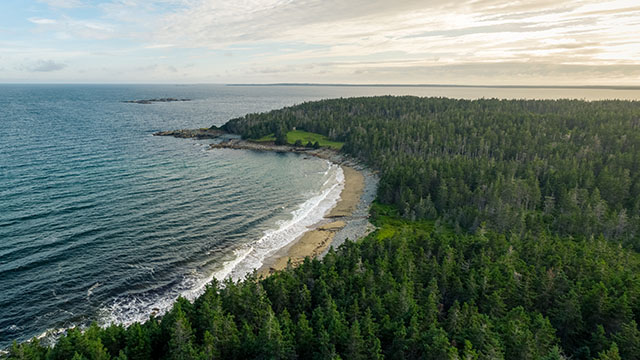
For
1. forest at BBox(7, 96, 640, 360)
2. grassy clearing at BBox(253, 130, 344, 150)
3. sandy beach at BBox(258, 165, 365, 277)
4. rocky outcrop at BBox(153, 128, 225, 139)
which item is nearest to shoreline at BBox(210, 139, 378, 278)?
sandy beach at BBox(258, 165, 365, 277)

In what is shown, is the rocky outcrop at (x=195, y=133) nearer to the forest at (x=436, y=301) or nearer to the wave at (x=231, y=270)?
the wave at (x=231, y=270)

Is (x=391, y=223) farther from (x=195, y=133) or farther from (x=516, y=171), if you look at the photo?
(x=195, y=133)

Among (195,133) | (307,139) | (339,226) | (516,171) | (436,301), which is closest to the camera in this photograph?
(436,301)

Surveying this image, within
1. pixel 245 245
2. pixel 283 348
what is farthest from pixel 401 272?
pixel 245 245

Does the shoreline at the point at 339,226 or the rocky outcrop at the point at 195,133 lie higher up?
the rocky outcrop at the point at 195,133

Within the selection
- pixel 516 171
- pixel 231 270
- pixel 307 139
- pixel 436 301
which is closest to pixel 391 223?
pixel 436 301

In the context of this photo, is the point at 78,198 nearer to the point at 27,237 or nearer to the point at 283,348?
the point at 27,237

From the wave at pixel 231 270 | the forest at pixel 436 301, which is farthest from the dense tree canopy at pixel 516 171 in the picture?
the wave at pixel 231 270
